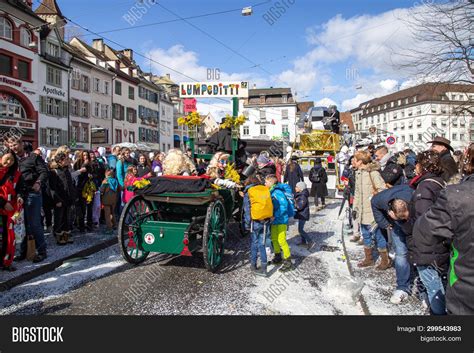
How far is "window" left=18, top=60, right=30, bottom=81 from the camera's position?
22628mm

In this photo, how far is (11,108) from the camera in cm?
2195

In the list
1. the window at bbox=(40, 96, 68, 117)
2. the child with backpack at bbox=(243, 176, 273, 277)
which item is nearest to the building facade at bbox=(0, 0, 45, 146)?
the window at bbox=(40, 96, 68, 117)

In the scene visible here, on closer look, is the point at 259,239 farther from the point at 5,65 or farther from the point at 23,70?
the point at 23,70

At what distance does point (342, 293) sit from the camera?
4.00 meters

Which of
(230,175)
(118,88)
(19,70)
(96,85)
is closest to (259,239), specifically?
(230,175)

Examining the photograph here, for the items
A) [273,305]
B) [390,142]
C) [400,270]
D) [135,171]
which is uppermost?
[390,142]

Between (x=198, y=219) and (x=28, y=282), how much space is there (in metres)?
2.39

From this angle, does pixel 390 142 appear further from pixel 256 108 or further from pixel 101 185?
pixel 256 108

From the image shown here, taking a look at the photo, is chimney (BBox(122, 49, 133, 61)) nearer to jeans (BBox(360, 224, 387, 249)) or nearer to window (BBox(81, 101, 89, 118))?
window (BBox(81, 101, 89, 118))

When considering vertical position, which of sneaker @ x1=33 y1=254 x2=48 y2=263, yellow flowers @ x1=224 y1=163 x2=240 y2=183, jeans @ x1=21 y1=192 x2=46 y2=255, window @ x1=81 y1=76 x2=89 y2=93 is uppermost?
window @ x1=81 y1=76 x2=89 y2=93

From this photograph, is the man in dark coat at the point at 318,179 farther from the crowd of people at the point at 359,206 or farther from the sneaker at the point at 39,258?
the sneaker at the point at 39,258

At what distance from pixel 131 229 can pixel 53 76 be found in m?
26.2
